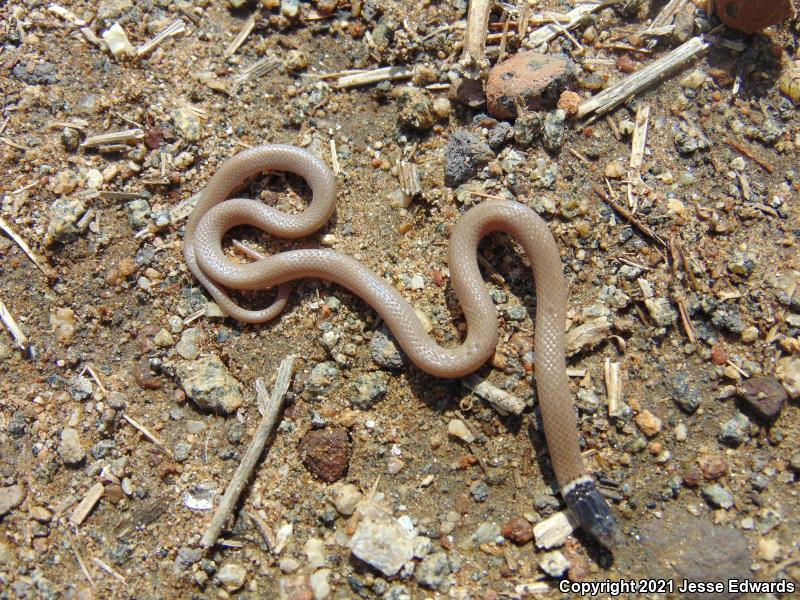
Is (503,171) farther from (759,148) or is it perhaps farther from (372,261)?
(759,148)

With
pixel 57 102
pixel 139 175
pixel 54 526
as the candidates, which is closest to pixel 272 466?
pixel 54 526

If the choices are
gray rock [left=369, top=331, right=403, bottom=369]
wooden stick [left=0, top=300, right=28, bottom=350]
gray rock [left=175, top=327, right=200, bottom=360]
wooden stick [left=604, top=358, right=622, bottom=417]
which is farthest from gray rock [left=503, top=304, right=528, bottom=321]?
wooden stick [left=0, top=300, right=28, bottom=350]

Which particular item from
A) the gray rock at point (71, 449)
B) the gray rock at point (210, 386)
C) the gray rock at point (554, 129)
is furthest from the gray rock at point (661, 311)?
the gray rock at point (71, 449)

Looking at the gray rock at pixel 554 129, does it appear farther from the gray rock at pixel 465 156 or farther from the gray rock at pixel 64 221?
the gray rock at pixel 64 221

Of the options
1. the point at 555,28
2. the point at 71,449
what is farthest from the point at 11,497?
the point at 555,28

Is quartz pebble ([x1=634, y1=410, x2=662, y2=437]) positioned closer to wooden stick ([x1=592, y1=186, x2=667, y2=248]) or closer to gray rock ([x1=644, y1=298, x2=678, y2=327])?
gray rock ([x1=644, y1=298, x2=678, y2=327])
